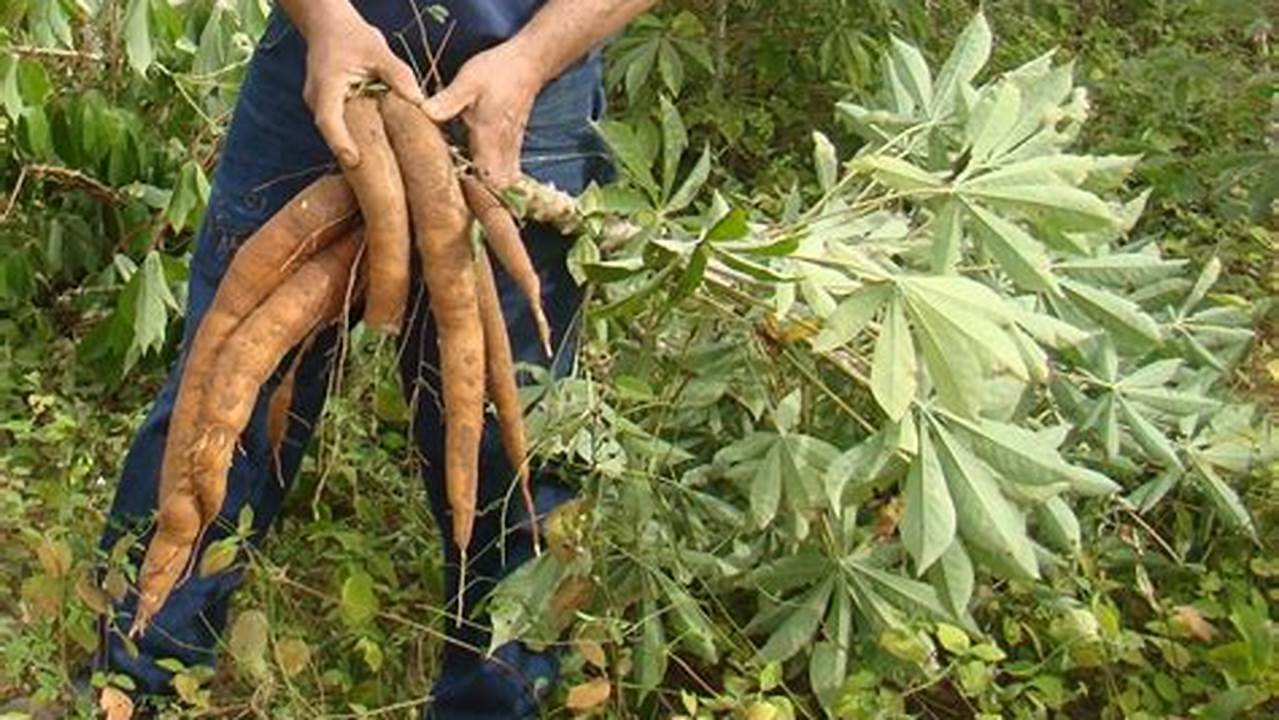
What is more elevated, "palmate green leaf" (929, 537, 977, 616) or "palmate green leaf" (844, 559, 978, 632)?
"palmate green leaf" (929, 537, 977, 616)

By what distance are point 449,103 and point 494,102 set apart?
0.04 metres

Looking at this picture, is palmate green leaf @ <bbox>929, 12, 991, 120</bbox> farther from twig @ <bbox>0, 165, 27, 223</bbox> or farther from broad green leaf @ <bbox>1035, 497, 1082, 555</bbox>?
twig @ <bbox>0, 165, 27, 223</bbox>

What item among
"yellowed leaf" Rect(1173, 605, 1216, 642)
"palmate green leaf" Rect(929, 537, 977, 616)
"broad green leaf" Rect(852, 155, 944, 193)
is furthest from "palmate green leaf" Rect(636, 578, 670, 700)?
"yellowed leaf" Rect(1173, 605, 1216, 642)

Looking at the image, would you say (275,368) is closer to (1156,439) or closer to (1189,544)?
(1156,439)

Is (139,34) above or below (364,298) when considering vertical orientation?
above

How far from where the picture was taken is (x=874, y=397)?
63.3 inches

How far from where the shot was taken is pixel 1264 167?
114 inches

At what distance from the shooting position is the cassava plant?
63.1 inches

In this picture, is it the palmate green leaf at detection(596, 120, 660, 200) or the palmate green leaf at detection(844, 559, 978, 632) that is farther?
the palmate green leaf at detection(844, 559, 978, 632)

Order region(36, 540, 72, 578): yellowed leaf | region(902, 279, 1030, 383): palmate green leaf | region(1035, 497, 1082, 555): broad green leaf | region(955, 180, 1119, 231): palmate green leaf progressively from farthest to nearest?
region(1035, 497, 1082, 555): broad green leaf, region(36, 540, 72, 578): yellowed leaf, region(955, 180, 1119, 231): palmate green leaf, region(902, 279, 1030, 383): palmate green leaf

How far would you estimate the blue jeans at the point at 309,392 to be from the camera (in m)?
1.76

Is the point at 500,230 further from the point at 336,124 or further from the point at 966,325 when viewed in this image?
the point at 966,325

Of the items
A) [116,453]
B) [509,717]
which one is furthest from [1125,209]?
[116,453]

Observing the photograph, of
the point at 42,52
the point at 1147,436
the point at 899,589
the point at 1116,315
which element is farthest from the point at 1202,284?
the point at 42,52
